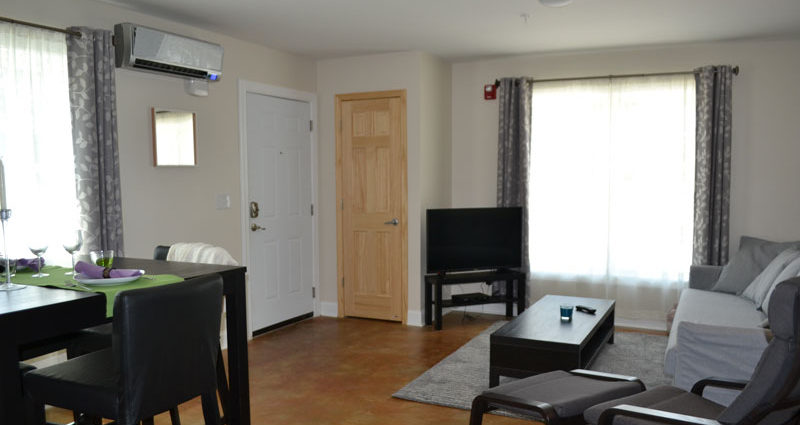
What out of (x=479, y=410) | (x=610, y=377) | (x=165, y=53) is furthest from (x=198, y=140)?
(x=610, y=377)

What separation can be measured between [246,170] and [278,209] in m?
0.55

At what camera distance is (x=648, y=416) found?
2.15 metres

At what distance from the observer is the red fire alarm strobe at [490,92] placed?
237 inches

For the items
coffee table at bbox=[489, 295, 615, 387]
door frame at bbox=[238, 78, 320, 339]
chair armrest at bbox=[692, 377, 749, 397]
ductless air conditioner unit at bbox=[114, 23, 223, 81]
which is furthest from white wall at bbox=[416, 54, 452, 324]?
chair armrest at bbox=[692, 377, 749, 397]

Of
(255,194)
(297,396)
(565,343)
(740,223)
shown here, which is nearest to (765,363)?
(565,343)

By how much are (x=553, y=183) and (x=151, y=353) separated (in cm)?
450

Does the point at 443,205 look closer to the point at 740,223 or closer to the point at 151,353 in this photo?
the point at 740,223

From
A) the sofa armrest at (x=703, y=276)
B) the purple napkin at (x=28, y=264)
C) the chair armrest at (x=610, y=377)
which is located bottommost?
the chair armrest at (x=610, y=377)

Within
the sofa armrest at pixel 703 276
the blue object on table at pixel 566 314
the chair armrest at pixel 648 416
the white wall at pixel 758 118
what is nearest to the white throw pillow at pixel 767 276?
the sofa armrest at pixel 703 276

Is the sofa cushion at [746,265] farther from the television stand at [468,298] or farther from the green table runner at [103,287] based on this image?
the green table runner at [103,287]

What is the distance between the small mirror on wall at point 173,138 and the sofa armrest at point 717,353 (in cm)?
338

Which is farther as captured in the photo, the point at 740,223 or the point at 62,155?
the point at 740,223

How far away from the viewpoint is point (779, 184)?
17.0 feet

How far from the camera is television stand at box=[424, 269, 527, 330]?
5488mm
